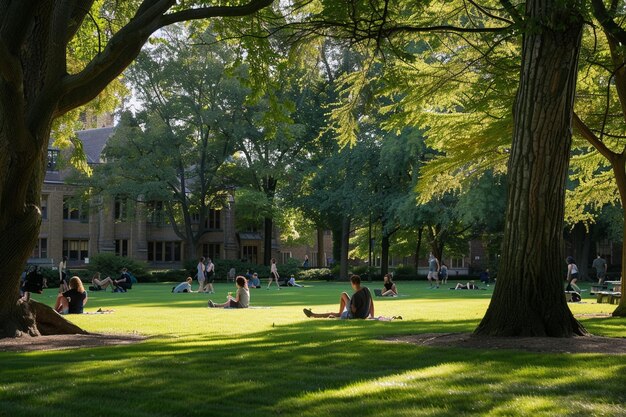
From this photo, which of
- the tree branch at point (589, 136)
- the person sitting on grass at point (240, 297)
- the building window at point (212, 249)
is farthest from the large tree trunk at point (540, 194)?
the building window at point (212, 249)

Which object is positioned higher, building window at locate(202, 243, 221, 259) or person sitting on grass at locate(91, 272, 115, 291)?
building window at locate(202, 243, 221, 259)

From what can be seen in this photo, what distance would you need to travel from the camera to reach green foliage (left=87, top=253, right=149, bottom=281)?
55250 mm

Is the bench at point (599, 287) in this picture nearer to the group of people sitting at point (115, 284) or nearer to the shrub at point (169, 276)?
the group of people sitting at point (115, 284)

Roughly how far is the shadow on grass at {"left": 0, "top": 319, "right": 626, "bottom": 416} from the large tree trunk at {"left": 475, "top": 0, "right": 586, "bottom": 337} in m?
1.87

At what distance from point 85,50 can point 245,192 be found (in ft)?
129

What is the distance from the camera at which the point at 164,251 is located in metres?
78.9

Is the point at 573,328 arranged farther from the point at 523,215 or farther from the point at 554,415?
the point at 554,415

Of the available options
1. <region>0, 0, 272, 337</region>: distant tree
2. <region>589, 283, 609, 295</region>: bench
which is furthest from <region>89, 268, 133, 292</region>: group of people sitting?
<region>0, 0, 272, 337</region>: distant tree

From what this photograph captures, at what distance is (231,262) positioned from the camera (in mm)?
60344

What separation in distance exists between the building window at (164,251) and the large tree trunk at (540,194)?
222 ft

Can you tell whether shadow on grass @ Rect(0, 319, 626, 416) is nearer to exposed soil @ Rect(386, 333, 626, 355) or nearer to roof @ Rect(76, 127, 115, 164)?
exposed soil @ Rect(386, 333, 626, 355)

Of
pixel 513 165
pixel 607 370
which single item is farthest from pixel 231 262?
pixel 607 370

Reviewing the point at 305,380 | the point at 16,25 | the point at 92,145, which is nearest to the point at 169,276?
the point at 92,145

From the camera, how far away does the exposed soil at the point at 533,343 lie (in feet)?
36.7
